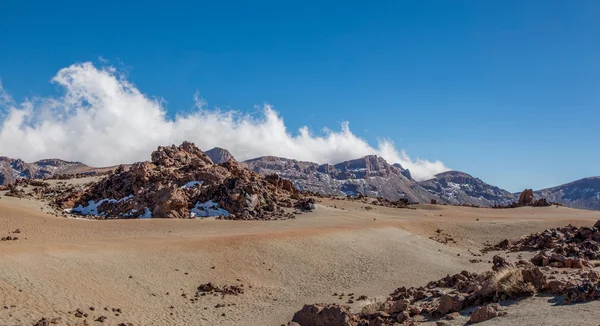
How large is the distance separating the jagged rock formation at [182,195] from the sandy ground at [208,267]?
438 cm

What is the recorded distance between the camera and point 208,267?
23.6 metres

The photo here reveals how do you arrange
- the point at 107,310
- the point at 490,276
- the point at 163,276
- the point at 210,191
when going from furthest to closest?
the point at 210,191 < the point at 163,276 < the point at 107,310 < the point at 490,276

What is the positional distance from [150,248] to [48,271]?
574 centimetres

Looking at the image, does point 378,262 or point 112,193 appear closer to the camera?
point 378,262

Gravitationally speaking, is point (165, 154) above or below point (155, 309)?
above

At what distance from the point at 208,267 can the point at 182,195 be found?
1744 cm

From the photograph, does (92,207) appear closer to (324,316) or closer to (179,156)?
(179,156)

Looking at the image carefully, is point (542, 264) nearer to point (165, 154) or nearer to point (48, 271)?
point (48, 271)

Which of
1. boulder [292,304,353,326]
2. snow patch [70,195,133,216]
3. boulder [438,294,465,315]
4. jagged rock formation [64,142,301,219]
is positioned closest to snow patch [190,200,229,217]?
jagged rock formation [64,142,301,219]

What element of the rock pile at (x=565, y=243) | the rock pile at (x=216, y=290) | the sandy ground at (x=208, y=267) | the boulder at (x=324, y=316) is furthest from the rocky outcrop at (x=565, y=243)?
the rock pile at (x=216, y=290)

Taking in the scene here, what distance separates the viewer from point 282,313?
19.4 metres

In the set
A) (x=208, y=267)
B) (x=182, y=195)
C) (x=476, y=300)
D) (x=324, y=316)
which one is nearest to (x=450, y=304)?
(x=476, y=300)

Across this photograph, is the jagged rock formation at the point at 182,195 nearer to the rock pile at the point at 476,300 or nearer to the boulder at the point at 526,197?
the rock pile at the point at 476,300

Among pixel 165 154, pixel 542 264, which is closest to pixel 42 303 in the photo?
pixel 542 264
